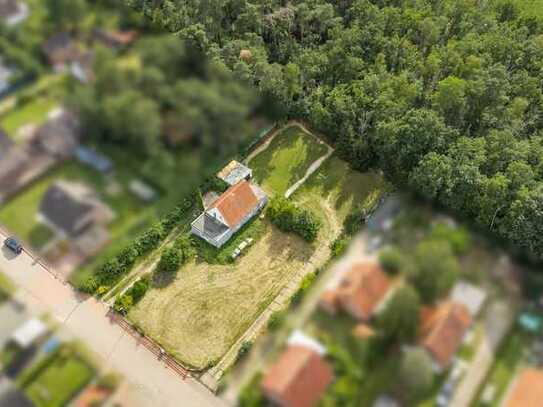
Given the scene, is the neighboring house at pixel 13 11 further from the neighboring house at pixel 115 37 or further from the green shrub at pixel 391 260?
the green shrub at pixel 391 260

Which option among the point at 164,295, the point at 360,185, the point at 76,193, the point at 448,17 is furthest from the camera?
the point at 448,17

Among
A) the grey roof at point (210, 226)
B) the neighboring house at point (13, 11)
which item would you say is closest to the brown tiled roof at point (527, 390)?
the neighboring house at point (13, 11)

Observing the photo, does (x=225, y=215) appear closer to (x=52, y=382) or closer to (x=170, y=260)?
(x=170, y=260)

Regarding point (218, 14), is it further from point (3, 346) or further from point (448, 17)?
point (3, 346)

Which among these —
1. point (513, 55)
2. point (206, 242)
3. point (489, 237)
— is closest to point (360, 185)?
point (206, 242)

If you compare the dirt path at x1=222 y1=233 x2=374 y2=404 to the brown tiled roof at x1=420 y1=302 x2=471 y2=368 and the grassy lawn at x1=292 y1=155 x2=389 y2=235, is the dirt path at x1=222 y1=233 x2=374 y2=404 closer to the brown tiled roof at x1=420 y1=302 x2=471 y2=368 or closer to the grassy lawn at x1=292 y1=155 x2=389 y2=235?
the brown tiled roof at x1=420 y1=302 x2=471 y2=368

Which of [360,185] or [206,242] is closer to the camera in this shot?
[206,242]
